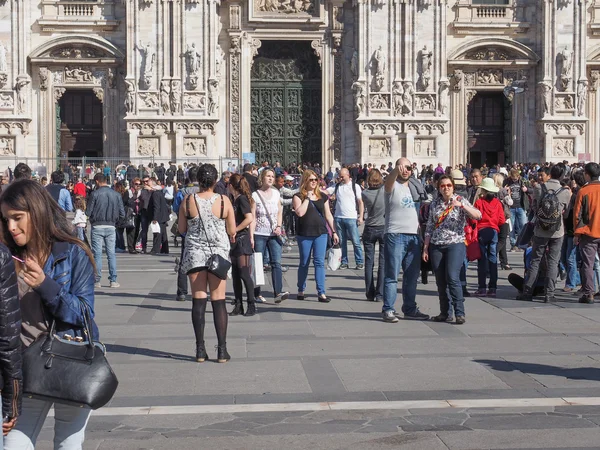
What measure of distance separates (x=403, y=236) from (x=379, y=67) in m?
25.2

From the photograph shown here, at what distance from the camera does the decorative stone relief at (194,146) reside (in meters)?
38.4

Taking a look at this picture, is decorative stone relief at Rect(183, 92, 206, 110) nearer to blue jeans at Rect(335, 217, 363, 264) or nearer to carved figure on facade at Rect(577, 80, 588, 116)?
carved figure on facade at Rect(577, 80, 588, 116)

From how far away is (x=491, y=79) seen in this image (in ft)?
132

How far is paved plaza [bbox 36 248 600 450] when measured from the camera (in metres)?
8.04

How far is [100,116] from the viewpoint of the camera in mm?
40594

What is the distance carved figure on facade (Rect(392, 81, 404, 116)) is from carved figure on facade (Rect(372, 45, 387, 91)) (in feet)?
1.56

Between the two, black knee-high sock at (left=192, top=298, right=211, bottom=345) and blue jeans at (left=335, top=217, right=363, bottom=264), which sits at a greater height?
blue jeans at (left=335, top=217, right=363, bottom=264)

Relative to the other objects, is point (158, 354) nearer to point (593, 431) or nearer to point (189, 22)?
point (593, 431)

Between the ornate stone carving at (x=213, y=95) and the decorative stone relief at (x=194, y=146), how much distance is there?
101 centimetres

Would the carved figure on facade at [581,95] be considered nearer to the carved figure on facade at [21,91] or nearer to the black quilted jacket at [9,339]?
the carved figure on facade at [21,91]

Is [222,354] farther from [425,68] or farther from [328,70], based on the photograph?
[328,70]

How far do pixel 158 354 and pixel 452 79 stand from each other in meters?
30.2

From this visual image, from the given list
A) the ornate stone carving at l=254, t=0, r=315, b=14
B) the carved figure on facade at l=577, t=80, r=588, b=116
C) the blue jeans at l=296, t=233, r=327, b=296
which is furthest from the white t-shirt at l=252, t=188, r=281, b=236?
the carved figure on facade at l=577, t=80, r=588, b=116

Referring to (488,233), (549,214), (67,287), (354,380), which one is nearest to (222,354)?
(354,380)
